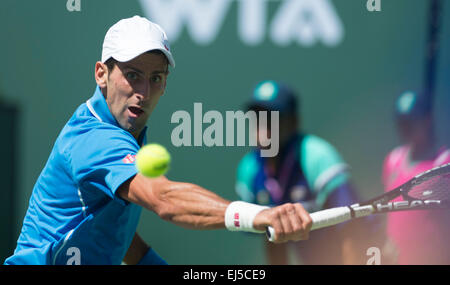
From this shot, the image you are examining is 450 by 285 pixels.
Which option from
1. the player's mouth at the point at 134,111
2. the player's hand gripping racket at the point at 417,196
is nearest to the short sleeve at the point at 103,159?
the player's mouth at the point at 134,111

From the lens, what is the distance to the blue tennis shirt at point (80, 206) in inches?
85.8

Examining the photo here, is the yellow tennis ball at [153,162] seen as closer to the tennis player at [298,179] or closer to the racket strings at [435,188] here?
the racket strings at [435,188]

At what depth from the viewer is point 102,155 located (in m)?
2.10

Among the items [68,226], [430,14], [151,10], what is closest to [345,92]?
[430,14]

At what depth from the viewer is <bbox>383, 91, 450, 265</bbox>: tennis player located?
3854 mm

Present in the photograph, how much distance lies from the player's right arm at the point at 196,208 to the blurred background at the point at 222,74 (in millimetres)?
2667

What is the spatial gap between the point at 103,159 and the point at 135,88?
42 centimetres

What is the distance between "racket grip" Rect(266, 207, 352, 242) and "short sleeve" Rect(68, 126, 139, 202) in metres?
0.46

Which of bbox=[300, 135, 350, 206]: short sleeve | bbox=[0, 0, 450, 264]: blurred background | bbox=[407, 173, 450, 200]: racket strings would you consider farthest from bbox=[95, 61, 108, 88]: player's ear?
bbox=[0, 0, 450, 264]: blurred background

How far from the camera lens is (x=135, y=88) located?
7.94 feet

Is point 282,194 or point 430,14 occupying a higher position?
point 430,14

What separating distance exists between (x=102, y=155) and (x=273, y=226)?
0.61 m

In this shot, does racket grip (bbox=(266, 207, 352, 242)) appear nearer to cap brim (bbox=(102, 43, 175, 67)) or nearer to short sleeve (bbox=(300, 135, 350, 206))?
cap brim (bbox=(102, 43, 175, 67))
